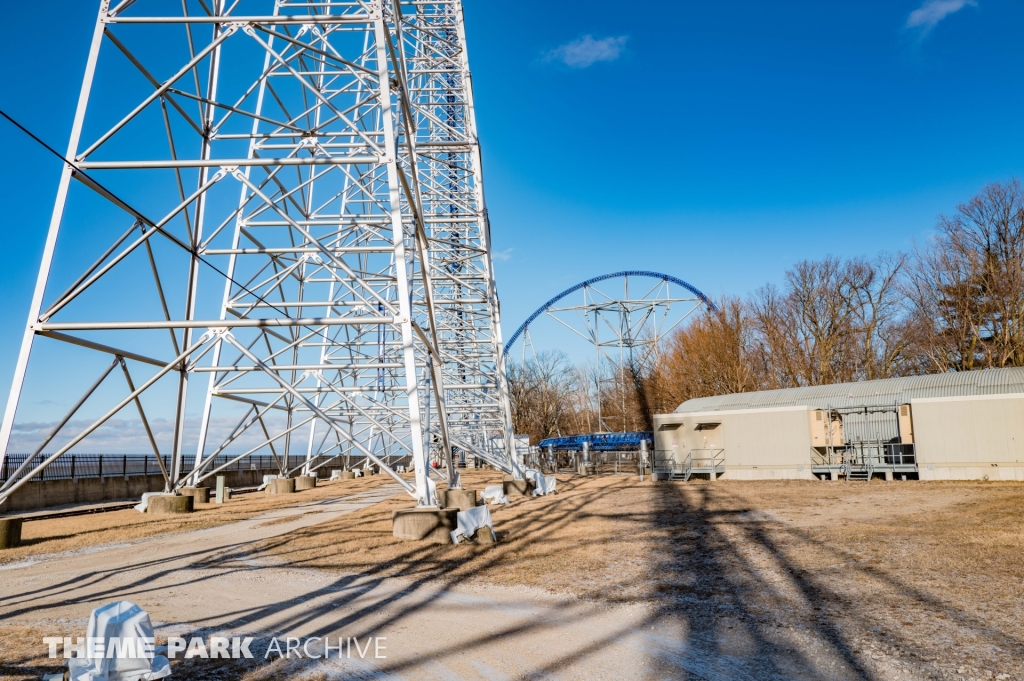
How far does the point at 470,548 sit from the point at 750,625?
4685 millimetres

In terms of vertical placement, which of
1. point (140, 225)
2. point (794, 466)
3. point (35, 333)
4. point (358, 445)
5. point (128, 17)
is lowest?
point (794, 466)

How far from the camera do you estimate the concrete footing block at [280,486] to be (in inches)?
885

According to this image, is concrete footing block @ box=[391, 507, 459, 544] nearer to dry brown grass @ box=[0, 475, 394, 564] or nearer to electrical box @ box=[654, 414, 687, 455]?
dry brown grass @ box=[0, 475, 394, 564]

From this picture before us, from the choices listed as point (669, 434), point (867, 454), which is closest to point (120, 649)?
point (867, 454)

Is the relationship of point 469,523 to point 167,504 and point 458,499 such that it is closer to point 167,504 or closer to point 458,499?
point 458,499

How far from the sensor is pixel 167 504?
15312 mm

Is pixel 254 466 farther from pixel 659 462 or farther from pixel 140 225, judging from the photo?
pixel 140 225

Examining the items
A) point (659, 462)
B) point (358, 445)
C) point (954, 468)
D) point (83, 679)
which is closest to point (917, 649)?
point (83, 679)

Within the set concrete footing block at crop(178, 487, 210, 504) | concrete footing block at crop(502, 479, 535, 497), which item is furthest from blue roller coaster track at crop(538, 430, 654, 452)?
concrete footing block at crop(178, 487, 210, 504)

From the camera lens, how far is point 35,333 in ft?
31.7

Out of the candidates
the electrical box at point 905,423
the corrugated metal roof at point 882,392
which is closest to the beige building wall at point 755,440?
the corrugated metal roof at point 882,392

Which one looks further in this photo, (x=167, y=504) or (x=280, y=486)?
(x=280, y=486)

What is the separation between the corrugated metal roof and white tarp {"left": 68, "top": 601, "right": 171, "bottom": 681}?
80.2 ft

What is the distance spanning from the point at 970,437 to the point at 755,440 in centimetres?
665
